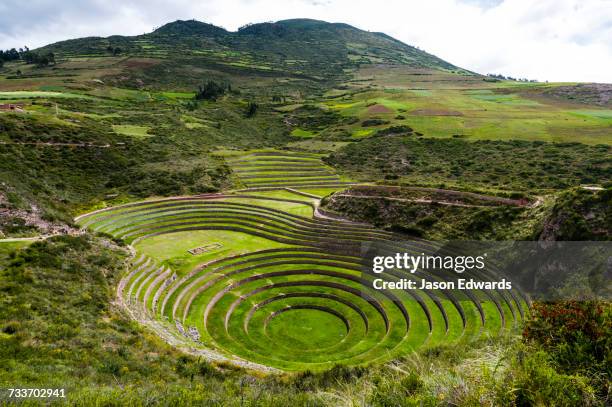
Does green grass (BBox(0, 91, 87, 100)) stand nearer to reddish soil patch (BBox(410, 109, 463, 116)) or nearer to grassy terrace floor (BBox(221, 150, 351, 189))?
grassy terrace floor (BBox(221, 150, 351, 189))

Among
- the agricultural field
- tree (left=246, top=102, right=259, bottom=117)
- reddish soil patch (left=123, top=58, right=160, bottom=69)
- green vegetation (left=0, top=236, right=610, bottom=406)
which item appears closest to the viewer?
green vegetation (left=0, top=236, right=610, bottom=406)

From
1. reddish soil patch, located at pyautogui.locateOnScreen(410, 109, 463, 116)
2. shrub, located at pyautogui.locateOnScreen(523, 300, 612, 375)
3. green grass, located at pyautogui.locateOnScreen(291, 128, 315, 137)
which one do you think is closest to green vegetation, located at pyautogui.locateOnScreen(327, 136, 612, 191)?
reddish soil patch, located at pyautogui.locateOnScreen(410, 109, 463, 116)

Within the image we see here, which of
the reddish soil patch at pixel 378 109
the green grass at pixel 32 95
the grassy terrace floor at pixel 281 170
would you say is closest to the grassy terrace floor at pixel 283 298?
Answer: the grassy terrace floor at pixel 281 170

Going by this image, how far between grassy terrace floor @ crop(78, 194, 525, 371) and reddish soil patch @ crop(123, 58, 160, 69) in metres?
100.0

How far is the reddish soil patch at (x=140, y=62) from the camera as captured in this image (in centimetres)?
11666

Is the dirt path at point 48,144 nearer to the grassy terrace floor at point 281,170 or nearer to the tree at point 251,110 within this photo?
the grassy terrace floor at point 281,170

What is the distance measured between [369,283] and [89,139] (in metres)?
45.6

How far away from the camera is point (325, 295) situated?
25.0 metres

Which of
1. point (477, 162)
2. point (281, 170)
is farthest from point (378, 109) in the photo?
point (281, 170)

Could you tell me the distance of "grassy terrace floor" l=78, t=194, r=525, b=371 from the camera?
19.8 meters

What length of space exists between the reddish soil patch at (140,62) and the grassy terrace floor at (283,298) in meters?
100.0

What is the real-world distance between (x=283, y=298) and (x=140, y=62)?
124308 mm

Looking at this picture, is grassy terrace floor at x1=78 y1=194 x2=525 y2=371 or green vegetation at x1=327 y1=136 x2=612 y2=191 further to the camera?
green vegetation at x1=327 y1=136 x2=612 y2=191

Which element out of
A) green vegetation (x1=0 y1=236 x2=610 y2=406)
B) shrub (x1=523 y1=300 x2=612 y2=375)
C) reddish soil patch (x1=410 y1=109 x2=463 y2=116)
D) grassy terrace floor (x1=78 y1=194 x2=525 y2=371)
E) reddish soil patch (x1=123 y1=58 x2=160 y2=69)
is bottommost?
grassy terrace floor (x1=78 y1=194 x2=525 y2=371)
